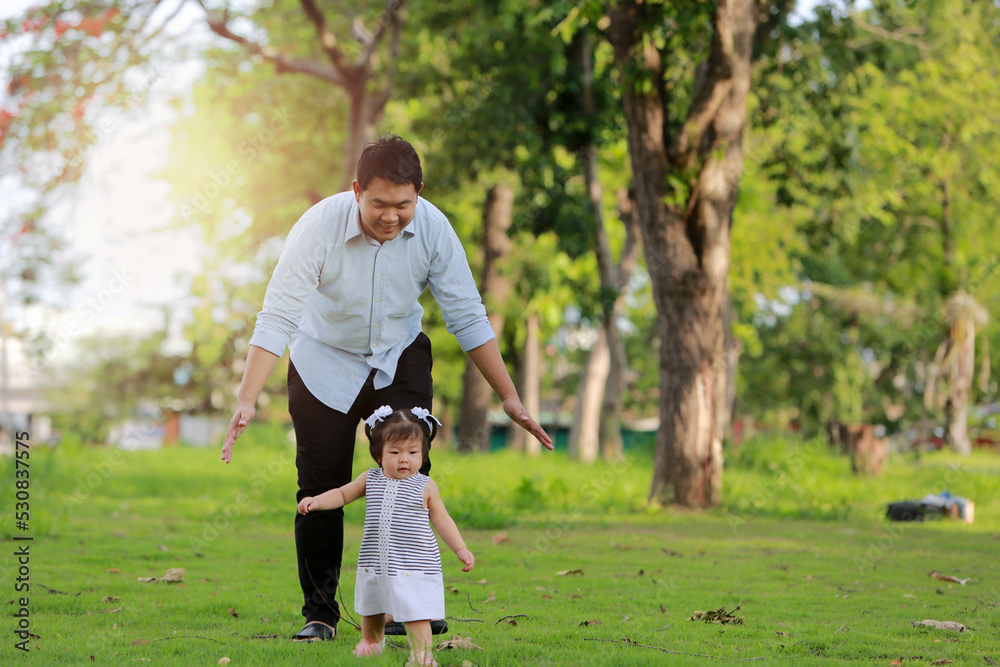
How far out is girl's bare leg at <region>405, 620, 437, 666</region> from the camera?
340 cm

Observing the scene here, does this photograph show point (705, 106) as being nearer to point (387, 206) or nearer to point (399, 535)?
point (387, 206)

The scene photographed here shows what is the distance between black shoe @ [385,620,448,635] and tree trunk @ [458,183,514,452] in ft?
48.1

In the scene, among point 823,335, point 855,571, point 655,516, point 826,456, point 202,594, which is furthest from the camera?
point 823,335

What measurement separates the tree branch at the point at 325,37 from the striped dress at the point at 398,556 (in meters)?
12.1

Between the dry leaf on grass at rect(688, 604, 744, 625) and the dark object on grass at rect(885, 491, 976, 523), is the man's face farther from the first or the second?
the dark object on grass at rect(885, 491, 976, 523)

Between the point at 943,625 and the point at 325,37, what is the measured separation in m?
12.7

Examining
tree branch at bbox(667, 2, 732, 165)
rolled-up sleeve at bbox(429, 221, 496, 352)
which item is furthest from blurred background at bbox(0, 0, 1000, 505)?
rolled-up sleeve at bbox(429, 221, 496, 352)

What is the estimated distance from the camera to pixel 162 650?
12.0ft

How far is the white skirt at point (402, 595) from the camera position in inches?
135

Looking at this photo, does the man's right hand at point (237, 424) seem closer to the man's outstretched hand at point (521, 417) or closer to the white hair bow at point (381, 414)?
the white hair bow at point (381, 414)

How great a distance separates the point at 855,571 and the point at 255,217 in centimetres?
1735

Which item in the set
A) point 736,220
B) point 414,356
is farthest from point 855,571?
point 736,220

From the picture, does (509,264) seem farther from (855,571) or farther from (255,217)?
(855,571)

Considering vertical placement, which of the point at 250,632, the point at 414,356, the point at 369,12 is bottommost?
the point at 250,632
